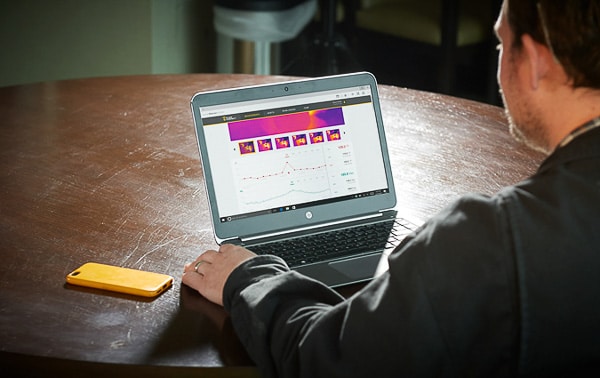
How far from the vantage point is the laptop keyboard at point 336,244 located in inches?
57.6

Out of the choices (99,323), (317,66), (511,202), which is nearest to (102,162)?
(99,323)

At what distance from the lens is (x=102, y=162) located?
1.85 metres

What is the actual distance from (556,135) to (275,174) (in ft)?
1.66

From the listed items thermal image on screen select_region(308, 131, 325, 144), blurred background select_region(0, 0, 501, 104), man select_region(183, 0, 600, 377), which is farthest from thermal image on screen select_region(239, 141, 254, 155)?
blurred background select_region(0, 0, 501, 104)

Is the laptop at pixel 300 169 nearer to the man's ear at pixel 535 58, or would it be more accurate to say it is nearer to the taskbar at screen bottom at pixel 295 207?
the taskbar at screen bottom at pixel 295 207

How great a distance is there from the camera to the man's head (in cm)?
113

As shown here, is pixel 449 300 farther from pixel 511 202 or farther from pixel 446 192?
pixel 446 192

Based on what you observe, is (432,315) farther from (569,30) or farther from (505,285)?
(569,30)

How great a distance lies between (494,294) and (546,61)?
32cm

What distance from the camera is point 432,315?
3.45ft

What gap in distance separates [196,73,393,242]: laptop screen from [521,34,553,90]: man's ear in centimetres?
45

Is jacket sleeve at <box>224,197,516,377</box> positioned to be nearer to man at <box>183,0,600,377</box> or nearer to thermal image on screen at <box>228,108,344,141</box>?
man at <box>183,0,600,377</box>

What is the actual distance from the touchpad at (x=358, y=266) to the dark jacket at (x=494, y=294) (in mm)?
278

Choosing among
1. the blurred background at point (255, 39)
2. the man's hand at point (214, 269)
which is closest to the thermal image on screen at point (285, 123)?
the man's hand at point (214, 269)
